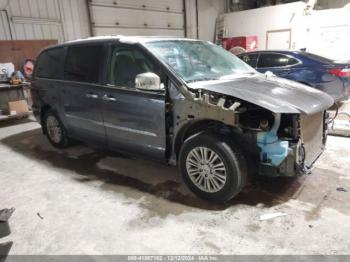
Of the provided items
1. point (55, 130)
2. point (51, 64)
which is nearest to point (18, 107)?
point (55, 130)

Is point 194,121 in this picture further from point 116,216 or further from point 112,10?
point 112,10

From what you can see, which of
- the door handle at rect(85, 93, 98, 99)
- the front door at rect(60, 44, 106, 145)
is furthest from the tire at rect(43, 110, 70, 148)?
the door handle at rect(85, 93, 98, 99)

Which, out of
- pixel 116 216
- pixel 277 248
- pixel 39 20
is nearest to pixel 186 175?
pixel 116 216

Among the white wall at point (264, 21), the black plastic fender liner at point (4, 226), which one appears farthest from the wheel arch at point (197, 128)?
the white wall at point (264, 21)

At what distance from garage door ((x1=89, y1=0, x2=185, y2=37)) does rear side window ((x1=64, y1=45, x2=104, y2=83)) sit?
17.5 ft

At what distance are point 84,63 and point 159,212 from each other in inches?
79.8

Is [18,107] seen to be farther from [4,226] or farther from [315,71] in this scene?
[315,71]

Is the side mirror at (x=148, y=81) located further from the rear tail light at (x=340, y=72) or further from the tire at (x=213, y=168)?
the rear tail light at (x=340, y=72)

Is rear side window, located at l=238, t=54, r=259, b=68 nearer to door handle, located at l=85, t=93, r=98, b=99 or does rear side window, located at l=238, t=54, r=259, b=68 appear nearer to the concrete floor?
the concrete floor

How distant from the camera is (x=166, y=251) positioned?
207cm

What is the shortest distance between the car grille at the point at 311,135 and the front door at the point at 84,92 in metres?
2.11

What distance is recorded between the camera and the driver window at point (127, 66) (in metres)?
2.94

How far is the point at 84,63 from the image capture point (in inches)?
139

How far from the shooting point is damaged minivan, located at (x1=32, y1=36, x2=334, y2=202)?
2400 mm
